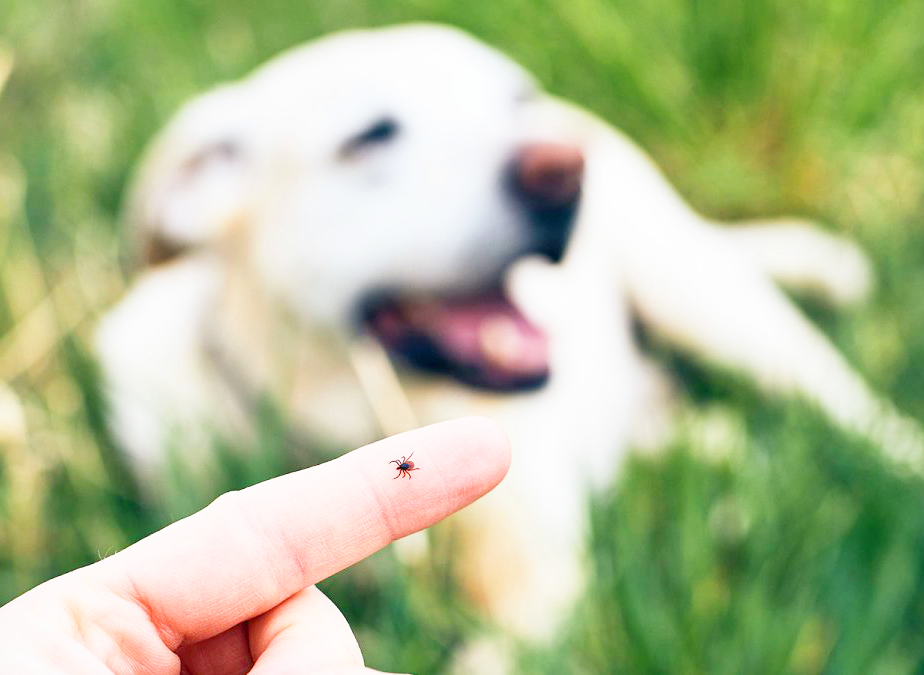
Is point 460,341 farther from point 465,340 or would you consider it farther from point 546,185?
point 546,185

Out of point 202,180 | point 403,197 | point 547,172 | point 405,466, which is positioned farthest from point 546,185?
point 405,466

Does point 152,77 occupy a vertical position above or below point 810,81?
above

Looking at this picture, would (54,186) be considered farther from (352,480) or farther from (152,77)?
(352,480)

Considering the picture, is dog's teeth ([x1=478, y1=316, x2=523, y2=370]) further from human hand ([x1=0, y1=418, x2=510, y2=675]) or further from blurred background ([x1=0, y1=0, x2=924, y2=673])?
human hand ([x1=0, y1=418, x2=510, y2=675])

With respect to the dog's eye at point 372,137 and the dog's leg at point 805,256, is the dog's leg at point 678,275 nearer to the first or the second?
the dog's leg at point 805,256

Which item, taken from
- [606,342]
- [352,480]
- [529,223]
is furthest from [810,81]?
[352,480]

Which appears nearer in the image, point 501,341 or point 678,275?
point 501,341

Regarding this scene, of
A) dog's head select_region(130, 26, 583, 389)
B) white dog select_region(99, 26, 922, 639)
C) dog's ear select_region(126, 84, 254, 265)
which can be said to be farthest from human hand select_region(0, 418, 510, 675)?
dog's ear select_region(126, 84, 254, 265)
